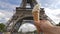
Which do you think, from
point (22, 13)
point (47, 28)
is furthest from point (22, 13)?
point (47, 28)

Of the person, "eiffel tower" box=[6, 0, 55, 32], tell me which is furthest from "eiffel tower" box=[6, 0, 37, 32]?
the person

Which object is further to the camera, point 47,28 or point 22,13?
point 22,13

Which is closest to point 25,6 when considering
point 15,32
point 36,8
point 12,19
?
point 12,19

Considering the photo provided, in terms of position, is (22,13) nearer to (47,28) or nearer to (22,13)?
(22,13)

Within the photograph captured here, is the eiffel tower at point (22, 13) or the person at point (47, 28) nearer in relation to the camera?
the person at point (47, 28)

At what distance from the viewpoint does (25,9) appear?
86.8 ft

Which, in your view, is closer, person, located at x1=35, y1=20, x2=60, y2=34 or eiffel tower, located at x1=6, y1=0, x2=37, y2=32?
person, located at x1=35, y1=20, x2=60, y2=34

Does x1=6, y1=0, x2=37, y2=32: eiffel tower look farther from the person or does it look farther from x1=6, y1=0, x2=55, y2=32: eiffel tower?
the person

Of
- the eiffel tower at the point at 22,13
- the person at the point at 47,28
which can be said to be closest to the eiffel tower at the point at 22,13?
the eiffel tower at the point at 22,13

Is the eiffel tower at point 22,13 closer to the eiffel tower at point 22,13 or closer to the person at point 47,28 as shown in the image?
the eiffel tower at point 22,13

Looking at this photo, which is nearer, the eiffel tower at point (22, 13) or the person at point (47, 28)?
the person at point (47, 28)

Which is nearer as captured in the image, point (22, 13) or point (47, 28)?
point (47, 28)

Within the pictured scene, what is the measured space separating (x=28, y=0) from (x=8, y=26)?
461 centimetres

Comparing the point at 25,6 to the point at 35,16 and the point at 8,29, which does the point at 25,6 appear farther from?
the point at 35,16
